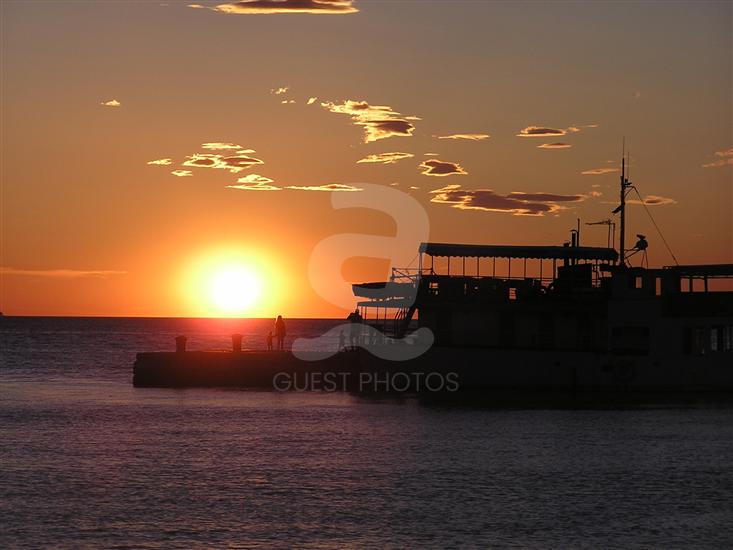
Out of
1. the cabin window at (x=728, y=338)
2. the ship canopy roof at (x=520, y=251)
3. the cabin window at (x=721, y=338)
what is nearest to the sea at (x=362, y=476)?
the cabin window at (x=721, y=338)

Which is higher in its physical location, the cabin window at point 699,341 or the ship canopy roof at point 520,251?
the ship canopy roof at point 520,251

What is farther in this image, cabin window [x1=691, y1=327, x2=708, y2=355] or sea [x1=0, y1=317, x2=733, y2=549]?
cabin window [x1=691, y1=327, x2=708, y2=355]

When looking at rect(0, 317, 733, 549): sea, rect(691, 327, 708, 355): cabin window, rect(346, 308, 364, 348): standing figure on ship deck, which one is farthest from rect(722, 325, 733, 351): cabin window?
rect(346, 308, 364, 348): standing figure on ship deck

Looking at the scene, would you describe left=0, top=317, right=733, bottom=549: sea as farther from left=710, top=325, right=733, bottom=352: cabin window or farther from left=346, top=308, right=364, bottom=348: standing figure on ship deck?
left=346, top=308, right=364, bottom=348: standing figure on ship deck

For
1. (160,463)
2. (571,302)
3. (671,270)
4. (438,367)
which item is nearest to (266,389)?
(438,367)

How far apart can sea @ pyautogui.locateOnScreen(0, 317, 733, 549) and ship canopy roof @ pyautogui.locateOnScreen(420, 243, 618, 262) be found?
975 centimetres

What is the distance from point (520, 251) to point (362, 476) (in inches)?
1254

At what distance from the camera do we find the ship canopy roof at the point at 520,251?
6369cm

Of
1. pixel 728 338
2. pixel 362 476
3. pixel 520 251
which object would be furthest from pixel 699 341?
pixel 362 476

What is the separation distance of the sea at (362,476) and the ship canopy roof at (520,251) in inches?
384

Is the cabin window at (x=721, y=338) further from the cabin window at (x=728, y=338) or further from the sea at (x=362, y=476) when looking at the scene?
the sea at (x=362, y=476)

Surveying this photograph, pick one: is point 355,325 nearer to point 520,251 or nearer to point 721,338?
point 520,251

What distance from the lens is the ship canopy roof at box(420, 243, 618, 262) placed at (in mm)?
63688

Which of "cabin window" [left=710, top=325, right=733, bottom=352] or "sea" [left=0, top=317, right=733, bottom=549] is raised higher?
"cabin window" [left=710, top=325, right=733, bottom=352]
